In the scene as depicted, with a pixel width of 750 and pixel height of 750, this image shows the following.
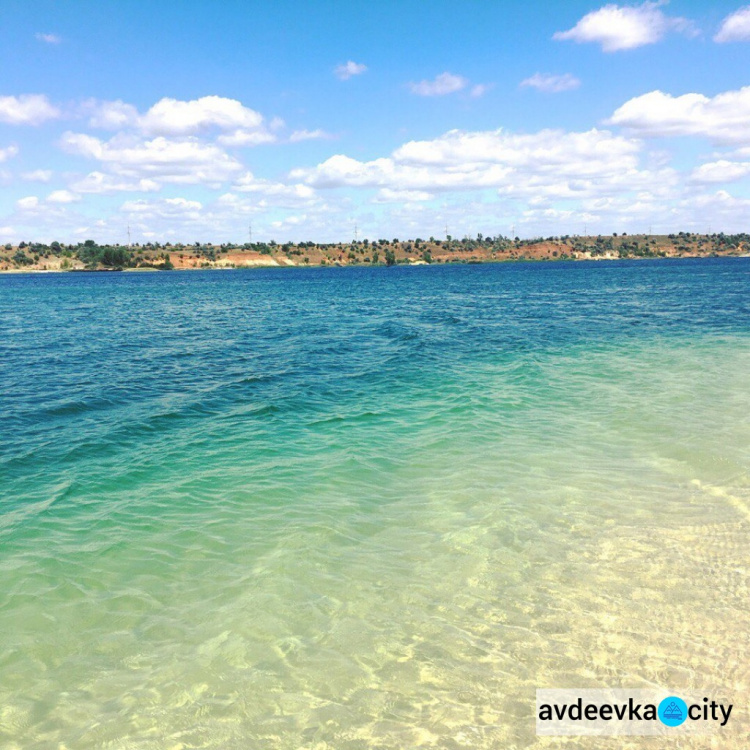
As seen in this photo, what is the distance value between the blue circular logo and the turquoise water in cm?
18

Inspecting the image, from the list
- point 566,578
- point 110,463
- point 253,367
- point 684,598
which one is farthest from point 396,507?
point 253,367

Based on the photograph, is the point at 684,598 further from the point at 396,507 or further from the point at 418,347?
the point at 418,347

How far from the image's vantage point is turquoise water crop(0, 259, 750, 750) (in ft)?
19.6

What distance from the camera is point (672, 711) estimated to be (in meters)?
5.66

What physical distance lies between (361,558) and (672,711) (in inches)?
180

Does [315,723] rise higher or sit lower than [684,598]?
lower

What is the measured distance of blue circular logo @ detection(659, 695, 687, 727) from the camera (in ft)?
18.2

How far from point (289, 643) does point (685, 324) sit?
4066 centimetres

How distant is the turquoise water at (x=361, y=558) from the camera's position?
19.6 ft

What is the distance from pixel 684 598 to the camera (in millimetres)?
7336

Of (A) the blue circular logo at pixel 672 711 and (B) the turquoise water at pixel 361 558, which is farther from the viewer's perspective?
(B) the turquoise water at pixel 361 558

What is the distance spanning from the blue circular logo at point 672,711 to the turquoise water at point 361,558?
0.18 meters

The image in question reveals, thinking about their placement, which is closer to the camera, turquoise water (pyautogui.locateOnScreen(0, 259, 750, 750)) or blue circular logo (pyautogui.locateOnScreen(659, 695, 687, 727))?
blue circular logo (pyautogui.locateOnScreen(659, 695, 687, 727))

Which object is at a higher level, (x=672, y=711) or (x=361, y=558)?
(x=361, y=558)
